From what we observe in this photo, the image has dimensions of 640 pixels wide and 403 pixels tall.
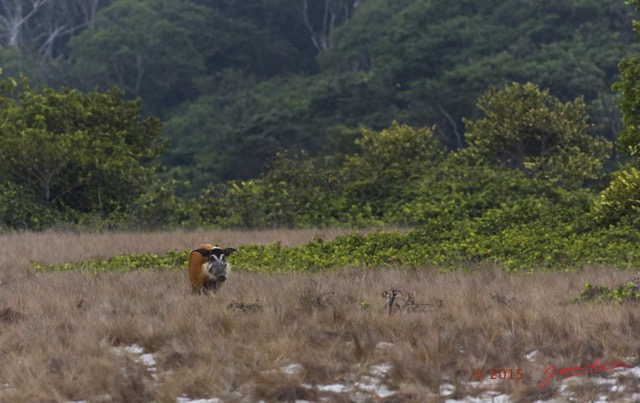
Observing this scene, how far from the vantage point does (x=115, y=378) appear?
7516 millimetres

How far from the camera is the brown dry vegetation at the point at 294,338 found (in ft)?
24.4

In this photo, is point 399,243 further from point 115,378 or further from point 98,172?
point 98,172

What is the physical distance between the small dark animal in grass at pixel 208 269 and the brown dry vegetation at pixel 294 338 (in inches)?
6.7

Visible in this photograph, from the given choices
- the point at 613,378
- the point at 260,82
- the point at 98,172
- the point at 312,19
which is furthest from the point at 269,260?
the point at 312,19

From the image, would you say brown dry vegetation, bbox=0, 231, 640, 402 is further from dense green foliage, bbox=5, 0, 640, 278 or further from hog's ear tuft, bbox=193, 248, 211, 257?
dense green foliage, bbox=5, 0, 640, 278

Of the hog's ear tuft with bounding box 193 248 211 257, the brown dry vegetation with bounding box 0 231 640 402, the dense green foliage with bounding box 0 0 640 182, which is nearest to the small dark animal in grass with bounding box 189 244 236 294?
the hog's ear tuft with bounding box 193 248 211 257

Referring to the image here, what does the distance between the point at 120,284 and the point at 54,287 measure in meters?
0.81

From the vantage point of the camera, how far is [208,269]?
11.0 m

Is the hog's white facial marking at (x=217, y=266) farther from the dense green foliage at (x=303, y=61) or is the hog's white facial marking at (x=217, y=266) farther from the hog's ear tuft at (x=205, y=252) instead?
the dense green foliage at (x=303, y=61)

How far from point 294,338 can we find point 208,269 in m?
2.97

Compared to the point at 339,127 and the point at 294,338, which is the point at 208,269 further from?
the point at 339,127

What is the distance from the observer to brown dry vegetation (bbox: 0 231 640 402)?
24.4 feet
